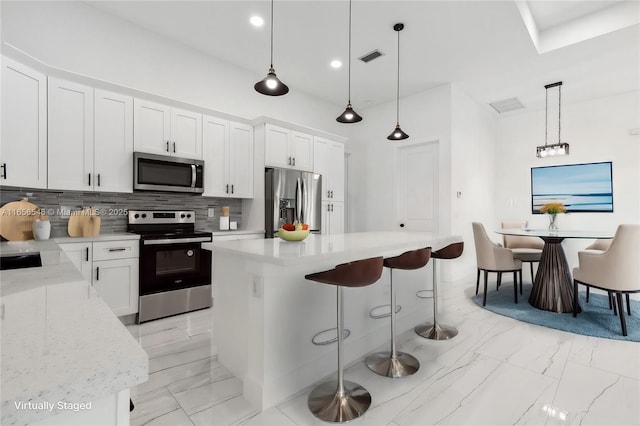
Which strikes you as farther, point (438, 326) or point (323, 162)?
point (323, 162)

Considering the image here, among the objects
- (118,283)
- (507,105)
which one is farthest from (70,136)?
(507,105)

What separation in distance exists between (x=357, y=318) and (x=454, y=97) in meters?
4.05

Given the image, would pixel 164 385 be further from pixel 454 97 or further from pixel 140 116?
pixel 454 97

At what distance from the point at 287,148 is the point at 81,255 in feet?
8.81

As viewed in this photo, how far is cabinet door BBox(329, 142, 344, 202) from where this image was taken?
5.12 m

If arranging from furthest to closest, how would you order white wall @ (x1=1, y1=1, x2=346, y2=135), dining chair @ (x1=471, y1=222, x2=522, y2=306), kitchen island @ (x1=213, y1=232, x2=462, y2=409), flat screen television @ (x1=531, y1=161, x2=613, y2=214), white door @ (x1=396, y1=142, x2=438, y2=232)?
flat screen television @ (x1=531, y1=161, x2=613, y2=214) → white door @ (x1=396, y1=142, x2=438, y2=232) → dining chair @ (x1=471, y1=222, x2=522, y2=306) → white wall @ (x1=1, y1=1, x2=346, y2=135) → kitchen island @ (x1=213, y1=232, x2=462, y2=409)

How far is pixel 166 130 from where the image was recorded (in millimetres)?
3428

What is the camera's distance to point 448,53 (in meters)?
3.96

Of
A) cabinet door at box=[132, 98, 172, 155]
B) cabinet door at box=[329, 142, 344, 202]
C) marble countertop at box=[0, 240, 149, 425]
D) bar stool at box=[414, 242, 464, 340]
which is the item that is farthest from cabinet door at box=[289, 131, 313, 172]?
marble countertop at box=[0, 240, 149, 425]

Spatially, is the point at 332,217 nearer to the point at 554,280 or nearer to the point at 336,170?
the point at 336,170

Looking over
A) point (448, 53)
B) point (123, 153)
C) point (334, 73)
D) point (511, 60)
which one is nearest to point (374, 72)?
point (334, 73)

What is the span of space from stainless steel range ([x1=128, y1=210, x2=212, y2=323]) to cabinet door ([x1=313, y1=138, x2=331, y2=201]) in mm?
2089

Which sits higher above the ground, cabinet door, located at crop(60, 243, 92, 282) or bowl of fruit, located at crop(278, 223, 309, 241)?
bowl of fruit, located at crop(278, 223, 309, 241)

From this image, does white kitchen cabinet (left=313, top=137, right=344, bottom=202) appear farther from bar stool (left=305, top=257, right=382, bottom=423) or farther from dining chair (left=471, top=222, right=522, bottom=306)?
bar stool (left=305, top=257, right=382, bottom=423)
